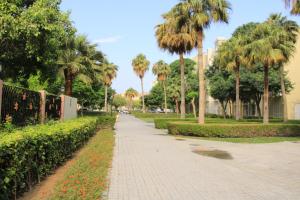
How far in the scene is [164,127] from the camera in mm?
34812

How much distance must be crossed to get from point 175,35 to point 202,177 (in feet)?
71.1

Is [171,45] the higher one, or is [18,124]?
[171,45]

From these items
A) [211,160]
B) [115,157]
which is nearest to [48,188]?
[115,157]

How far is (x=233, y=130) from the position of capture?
77.9 ft

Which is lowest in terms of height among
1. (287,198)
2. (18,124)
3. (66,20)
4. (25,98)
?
(287,198)

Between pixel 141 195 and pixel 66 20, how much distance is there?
14275 millimetres

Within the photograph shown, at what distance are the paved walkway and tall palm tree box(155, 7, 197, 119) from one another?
1400 centimetres

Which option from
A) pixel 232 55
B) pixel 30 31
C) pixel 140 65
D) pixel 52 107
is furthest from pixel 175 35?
pixel 140 65

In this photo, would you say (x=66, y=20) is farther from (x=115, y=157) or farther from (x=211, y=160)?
(x=211, y=160)

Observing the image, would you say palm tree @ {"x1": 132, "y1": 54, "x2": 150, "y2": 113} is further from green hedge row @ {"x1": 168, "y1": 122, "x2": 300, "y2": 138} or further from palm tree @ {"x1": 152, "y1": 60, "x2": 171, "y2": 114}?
green hedge row @ {"x1": 168, "y1": 122, "x2": 300, "y2": 138}

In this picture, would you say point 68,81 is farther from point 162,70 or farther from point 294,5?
point 162,70

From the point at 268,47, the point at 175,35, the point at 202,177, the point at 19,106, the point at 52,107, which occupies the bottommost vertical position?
the point at 202,177

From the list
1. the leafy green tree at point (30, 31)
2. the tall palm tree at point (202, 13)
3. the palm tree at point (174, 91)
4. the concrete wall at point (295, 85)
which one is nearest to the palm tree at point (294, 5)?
the tall palm tree at point (202, 13)

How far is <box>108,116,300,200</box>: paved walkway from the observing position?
7625mm
